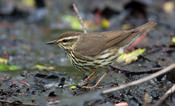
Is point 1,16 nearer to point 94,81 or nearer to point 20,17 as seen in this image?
point 20,17

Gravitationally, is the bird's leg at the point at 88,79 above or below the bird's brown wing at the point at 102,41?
below

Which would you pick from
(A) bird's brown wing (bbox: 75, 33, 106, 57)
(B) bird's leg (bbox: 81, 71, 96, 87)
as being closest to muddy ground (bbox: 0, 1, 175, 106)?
(B) bird's leg (bbox: 81, 71, 96, 87)

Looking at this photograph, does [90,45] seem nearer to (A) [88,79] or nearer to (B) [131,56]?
(A) [88,79]

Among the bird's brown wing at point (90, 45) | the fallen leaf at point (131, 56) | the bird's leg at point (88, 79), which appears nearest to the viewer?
the bird's leg at point (88, 79)

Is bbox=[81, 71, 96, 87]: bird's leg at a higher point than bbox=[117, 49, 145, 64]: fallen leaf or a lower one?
lower

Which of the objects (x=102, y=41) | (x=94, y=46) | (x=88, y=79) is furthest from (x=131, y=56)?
(x=88, y=79)

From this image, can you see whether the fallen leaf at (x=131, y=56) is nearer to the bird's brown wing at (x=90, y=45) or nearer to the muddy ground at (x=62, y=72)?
the muddy ground at (x=62, y=72)

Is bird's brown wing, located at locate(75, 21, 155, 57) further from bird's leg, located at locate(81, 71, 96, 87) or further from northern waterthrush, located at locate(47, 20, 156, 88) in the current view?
bird's leg, located at locate(81, 71, 96, 87)

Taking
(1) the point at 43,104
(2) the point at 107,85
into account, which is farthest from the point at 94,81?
(1) the point at 43,104

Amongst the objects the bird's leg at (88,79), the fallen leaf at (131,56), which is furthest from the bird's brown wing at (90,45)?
the fallen leaf at (131,56)
